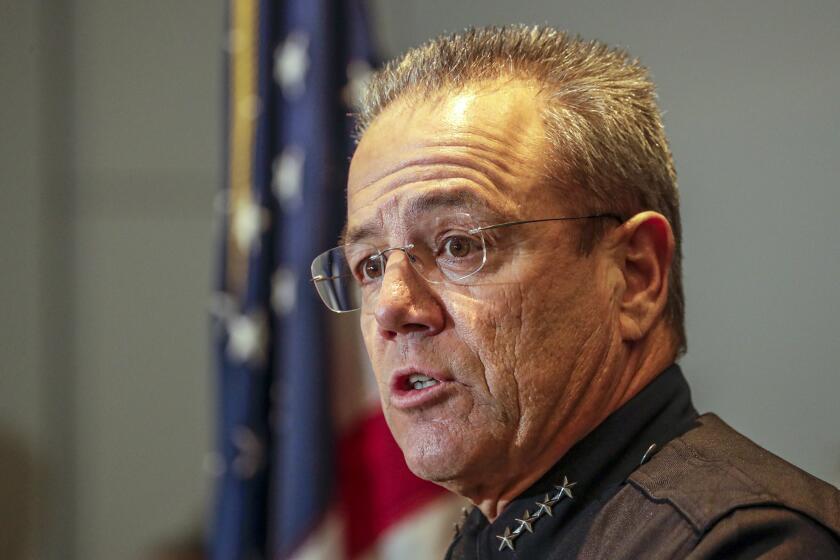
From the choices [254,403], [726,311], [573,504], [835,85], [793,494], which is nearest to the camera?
[793,494]

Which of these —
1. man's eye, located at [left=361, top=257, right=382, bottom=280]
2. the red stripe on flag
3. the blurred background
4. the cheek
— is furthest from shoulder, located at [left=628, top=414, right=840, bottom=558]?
the blurred background

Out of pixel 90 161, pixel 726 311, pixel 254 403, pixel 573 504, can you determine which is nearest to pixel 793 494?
pixel 573 504

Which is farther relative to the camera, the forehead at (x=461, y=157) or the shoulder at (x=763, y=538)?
the forehead at (x=461, y=157)

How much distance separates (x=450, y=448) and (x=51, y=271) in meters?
2.90

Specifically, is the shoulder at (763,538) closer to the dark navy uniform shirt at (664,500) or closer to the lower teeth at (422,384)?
the dark navy uniform shirt at (664,500)

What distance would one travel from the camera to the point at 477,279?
1.28 meters

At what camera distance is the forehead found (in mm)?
1292

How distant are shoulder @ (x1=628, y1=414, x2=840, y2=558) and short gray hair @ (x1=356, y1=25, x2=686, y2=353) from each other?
0.79 ft

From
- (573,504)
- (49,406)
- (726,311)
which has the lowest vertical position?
(49,406)

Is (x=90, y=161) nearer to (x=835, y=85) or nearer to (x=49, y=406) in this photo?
(x=49, y=406)

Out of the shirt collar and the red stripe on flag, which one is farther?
the red stripe on flag

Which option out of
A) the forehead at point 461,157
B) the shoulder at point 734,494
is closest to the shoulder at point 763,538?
the shoulder at point 734,494

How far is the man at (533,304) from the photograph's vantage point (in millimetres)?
1257

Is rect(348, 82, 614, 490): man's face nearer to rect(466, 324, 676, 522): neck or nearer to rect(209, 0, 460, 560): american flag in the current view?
rect(466, 324, 676, 522): neck
